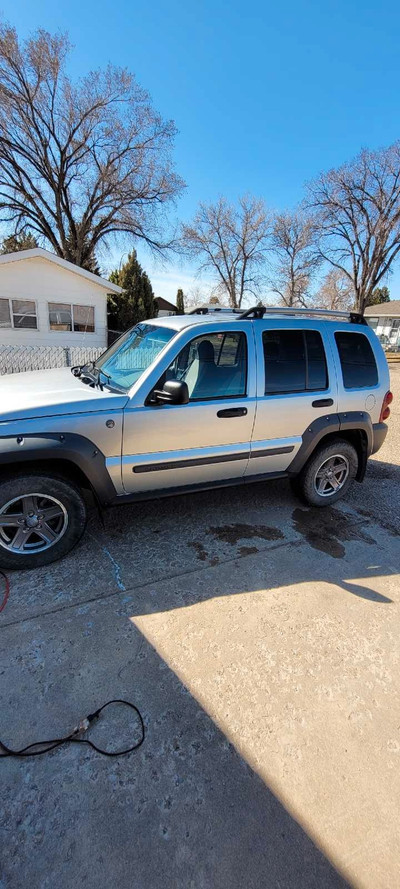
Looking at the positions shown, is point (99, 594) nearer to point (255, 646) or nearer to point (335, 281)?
point (255, 646)

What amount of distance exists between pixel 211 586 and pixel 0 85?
27.9m

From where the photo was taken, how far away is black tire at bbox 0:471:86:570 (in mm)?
2633

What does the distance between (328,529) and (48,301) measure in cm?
1555

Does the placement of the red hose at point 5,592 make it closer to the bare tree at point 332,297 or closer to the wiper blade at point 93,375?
the wiper blade at point 93,375

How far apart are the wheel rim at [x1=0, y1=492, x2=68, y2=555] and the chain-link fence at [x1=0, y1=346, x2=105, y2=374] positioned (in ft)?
27.8

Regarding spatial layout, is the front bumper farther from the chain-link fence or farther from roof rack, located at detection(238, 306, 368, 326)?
the chain-link fence

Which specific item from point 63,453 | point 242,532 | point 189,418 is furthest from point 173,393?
point 242,532

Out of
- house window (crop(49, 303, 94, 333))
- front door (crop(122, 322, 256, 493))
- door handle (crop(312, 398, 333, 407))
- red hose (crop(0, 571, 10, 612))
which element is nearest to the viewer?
red hose (crop(0, 571, 10, 612))

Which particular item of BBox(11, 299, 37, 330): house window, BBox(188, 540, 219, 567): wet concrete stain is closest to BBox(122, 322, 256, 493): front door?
BBox(188, 540, 219, 567): wet concrete stain

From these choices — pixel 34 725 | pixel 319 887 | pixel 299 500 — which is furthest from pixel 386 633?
pixel 34 725

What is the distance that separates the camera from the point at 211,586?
9.12 feet

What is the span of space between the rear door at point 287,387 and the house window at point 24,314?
14846 mm

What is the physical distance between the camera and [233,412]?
3209 millimetres

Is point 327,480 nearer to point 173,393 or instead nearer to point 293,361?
point 293,361
